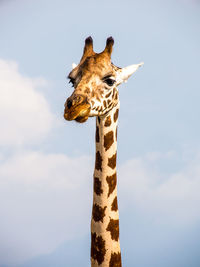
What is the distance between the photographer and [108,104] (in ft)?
18.0

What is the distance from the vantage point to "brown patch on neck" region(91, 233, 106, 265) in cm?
541

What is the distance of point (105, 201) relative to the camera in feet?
18.0

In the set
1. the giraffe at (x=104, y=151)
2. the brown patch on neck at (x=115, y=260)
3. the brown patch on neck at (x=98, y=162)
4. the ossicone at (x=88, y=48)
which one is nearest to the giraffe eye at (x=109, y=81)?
the giraffe at (x=104, y=151)

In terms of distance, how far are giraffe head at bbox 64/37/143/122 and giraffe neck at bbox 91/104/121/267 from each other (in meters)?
0.31

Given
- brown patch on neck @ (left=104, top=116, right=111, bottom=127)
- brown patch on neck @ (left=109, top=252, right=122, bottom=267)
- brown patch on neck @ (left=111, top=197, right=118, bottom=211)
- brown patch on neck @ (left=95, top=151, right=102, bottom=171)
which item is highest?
brown patch on neck @ (left=104, top=116, right=111, bottom=127)

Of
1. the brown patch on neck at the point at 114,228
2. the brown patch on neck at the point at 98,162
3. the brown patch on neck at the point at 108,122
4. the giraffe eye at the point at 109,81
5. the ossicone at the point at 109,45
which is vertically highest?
the ossicone at the point at 109,45

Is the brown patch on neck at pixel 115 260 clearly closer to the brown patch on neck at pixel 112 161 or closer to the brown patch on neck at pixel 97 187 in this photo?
the brown patch on neck at pixel 97 187

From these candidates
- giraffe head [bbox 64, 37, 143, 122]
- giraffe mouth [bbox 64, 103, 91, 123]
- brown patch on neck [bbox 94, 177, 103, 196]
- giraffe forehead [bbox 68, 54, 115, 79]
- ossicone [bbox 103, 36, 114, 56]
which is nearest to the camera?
giraffe mouth [bbox 64, 103, 91, 123]

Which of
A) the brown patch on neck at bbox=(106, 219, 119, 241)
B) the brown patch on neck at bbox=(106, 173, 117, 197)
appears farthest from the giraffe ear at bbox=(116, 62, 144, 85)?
the brown patch on neck at bbox=(106, 219, 119, 241)

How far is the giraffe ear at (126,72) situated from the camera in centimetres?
576

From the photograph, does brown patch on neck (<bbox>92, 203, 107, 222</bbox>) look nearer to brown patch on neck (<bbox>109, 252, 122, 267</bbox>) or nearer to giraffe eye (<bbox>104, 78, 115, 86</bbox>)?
brown patch on neck (<bbox>109, 252, 122, 267</bbox>)

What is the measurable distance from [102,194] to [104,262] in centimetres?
93

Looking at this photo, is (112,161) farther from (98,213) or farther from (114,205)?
(98,213)

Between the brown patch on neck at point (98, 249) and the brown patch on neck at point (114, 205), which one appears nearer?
the brown patch on neck at point (98, 249)
